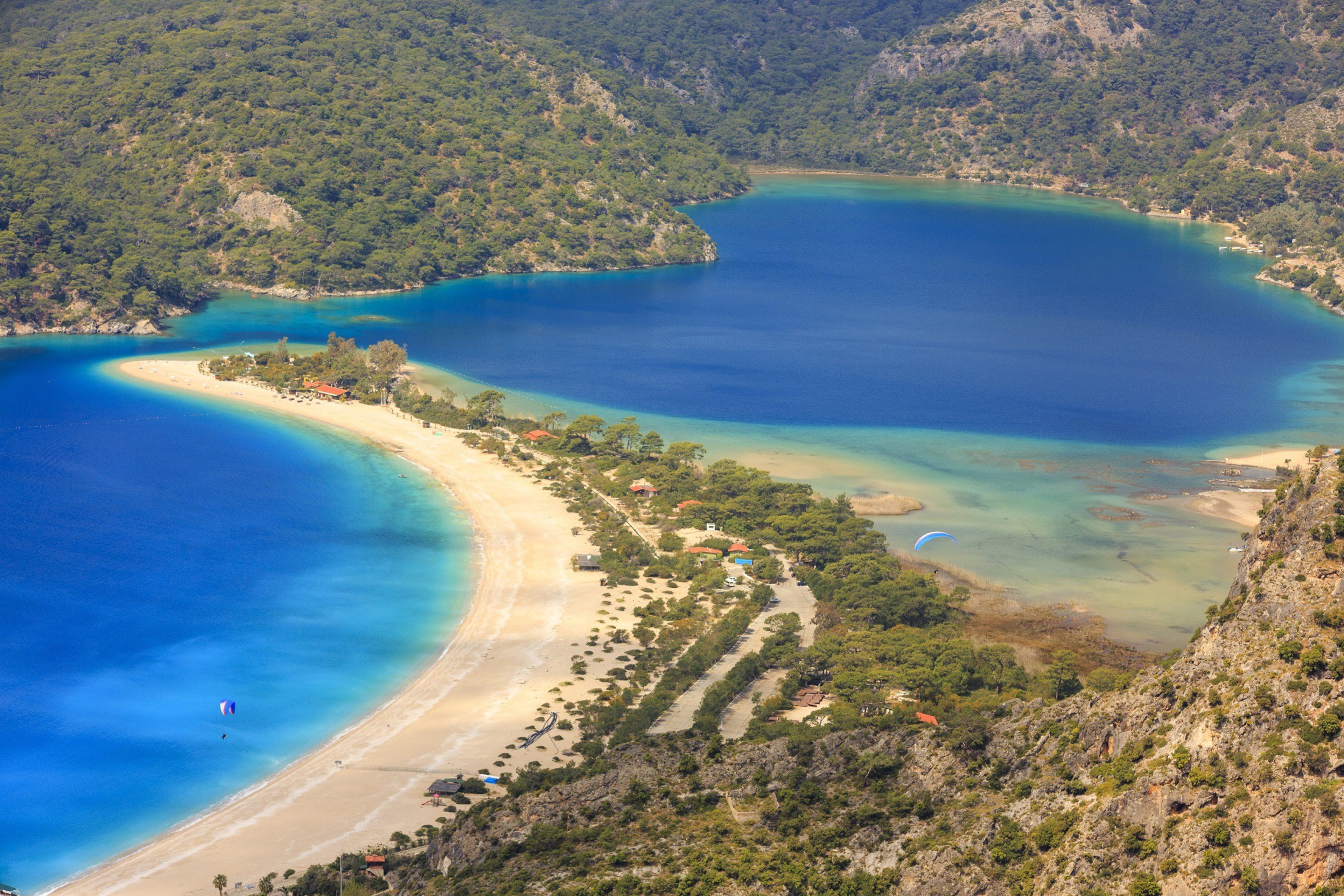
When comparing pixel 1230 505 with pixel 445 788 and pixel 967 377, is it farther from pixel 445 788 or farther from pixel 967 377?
pixel 445 788

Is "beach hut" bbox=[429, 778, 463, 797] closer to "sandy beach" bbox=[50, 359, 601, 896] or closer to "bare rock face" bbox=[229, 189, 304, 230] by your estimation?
"sandy beach" bbox=[50, 359, 601, 896]

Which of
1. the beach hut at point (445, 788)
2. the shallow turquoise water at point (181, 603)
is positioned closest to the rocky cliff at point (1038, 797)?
the beach hut at point (445, 788)

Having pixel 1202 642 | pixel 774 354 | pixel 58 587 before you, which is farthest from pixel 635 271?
pixel 1202 642

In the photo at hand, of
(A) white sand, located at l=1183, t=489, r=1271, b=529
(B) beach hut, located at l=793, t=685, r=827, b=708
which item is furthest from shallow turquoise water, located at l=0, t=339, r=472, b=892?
(A) white sand, located at l=1183, t=489, r=1271, b=529

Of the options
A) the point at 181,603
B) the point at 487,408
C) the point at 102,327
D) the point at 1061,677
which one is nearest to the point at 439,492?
the point at 487,408

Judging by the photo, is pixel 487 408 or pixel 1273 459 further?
pixel 487 408

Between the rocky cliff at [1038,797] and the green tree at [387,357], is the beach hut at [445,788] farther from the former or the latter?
the green tree at [387,357]

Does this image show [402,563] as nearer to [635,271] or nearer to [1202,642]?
[1202,642]
